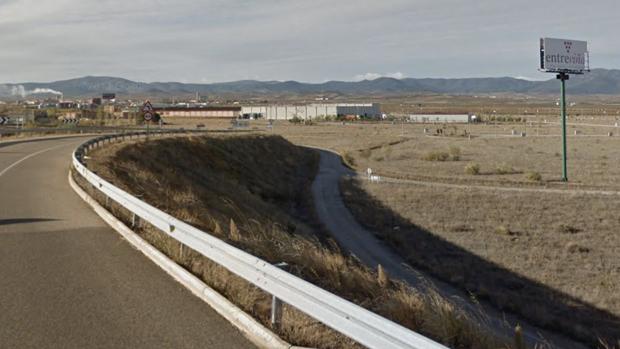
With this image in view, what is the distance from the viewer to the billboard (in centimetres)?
5759

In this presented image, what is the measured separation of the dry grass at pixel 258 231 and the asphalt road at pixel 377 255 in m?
0.98

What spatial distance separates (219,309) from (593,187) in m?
37.8

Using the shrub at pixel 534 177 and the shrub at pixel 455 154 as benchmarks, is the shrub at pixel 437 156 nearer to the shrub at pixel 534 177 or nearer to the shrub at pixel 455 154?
the shrub at pixel 455 154

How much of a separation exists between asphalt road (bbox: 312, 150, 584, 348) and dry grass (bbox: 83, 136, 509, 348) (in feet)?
3.22

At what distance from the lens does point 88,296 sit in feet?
26.1

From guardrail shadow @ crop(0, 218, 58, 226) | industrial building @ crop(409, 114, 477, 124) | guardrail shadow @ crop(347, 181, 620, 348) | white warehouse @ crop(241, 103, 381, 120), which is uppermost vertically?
white warehouse @ crop(241, 103, 381, 120)

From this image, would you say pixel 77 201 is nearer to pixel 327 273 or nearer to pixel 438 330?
pixel 327 273

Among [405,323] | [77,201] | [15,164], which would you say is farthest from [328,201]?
[405,323]

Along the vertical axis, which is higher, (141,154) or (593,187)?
(141,154)

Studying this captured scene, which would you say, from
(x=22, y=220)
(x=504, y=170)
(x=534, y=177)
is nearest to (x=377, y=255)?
(x=22, y=220)

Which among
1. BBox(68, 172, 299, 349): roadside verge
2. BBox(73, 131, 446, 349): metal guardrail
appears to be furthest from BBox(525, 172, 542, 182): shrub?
BBox(73, 131, 446, 349): metal guardrail

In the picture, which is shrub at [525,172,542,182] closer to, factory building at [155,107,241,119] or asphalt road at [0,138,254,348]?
asphalt road at [0,138,254,348]

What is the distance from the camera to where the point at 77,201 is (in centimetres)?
1627

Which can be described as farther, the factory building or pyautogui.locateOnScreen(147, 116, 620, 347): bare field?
the factory building
